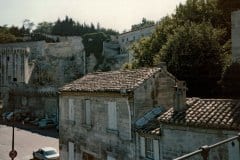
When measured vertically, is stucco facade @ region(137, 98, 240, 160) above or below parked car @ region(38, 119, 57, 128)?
above

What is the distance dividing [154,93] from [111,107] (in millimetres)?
2204

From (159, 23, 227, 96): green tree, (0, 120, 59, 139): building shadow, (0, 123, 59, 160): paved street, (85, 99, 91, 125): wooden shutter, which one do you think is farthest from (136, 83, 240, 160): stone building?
(0, 120, 59, 139): building shadow

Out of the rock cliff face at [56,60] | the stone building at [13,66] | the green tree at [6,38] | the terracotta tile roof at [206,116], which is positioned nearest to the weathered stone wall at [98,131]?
the terracotta tile roof at [206,116]

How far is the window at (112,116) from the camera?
17641mm

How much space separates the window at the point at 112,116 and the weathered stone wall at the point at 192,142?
3538 mm

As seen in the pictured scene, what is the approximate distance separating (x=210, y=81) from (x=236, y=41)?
5.46m

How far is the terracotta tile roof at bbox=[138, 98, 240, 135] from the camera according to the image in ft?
40.6

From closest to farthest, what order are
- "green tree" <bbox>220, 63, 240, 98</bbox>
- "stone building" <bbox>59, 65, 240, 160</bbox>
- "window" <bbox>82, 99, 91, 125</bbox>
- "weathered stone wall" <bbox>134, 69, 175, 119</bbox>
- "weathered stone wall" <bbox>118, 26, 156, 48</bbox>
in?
"stone building" <bbox>59, 65, 240, 160</bbox>
"weathered stone wall" <bbox>134, 69, 175, 119</bbox>
"window" <bbox>82, 99, 91, 125</bbox>
"green tree" <bbox>220, 63, 240, 98</bbox>
"weathered stone wall" <bbox>118, 26, 156, 48</bbox>

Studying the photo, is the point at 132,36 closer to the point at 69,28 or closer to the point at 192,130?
the point at 69,28

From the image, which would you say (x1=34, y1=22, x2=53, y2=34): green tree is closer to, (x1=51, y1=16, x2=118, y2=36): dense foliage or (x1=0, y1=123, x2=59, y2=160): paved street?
(x1=51, y1=16, x2=118, y2=36): dense foliage

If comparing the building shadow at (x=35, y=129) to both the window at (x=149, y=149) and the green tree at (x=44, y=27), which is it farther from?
the green tree at (x=44, y=27)

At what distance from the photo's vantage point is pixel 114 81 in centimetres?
1888

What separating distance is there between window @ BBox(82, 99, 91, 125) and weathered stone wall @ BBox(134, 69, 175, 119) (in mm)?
3911

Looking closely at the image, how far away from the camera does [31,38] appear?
87375mm
